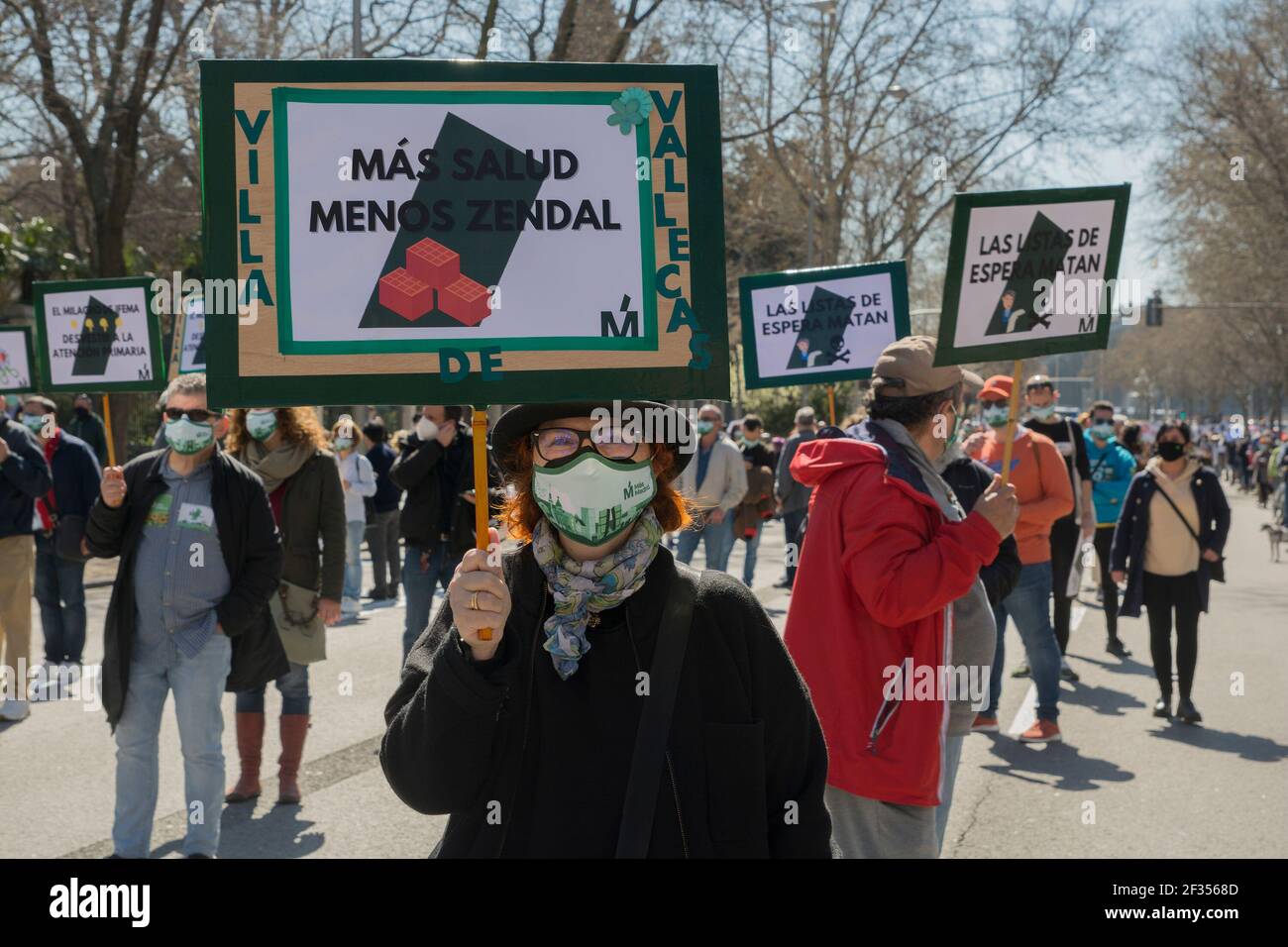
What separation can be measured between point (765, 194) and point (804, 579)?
39351 mm

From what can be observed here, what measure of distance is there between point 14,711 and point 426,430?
3.03m

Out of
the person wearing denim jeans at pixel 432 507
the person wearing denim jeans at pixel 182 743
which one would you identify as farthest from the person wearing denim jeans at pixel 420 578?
the person wearing denim jeans at pixel 182 743

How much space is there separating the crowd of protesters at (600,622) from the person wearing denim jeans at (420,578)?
0.02 metres

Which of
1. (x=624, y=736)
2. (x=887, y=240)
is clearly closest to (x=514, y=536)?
(x=624, y=736)

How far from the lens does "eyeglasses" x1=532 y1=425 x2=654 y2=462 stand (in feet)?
8.60

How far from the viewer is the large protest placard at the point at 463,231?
259 centimetres

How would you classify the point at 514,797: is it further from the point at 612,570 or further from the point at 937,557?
the point at 937,557

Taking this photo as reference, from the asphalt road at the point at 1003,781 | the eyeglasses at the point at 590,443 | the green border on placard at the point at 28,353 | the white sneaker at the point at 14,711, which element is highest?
the green border on placard at the point at 28,353

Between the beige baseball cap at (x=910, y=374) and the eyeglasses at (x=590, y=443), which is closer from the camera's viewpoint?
the eyeglasses at (x=590, y=443)

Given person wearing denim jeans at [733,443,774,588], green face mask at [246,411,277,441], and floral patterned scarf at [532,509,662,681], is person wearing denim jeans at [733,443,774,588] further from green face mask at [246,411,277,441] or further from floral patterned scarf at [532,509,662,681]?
floral patterned scarf at [532,509,662,681]

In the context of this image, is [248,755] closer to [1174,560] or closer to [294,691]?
[294,691]

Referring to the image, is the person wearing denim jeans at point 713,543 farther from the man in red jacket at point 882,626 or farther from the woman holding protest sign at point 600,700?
the woman holding protest sign at point 600,700

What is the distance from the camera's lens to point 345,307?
2.62m

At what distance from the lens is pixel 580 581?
8.26 feet
